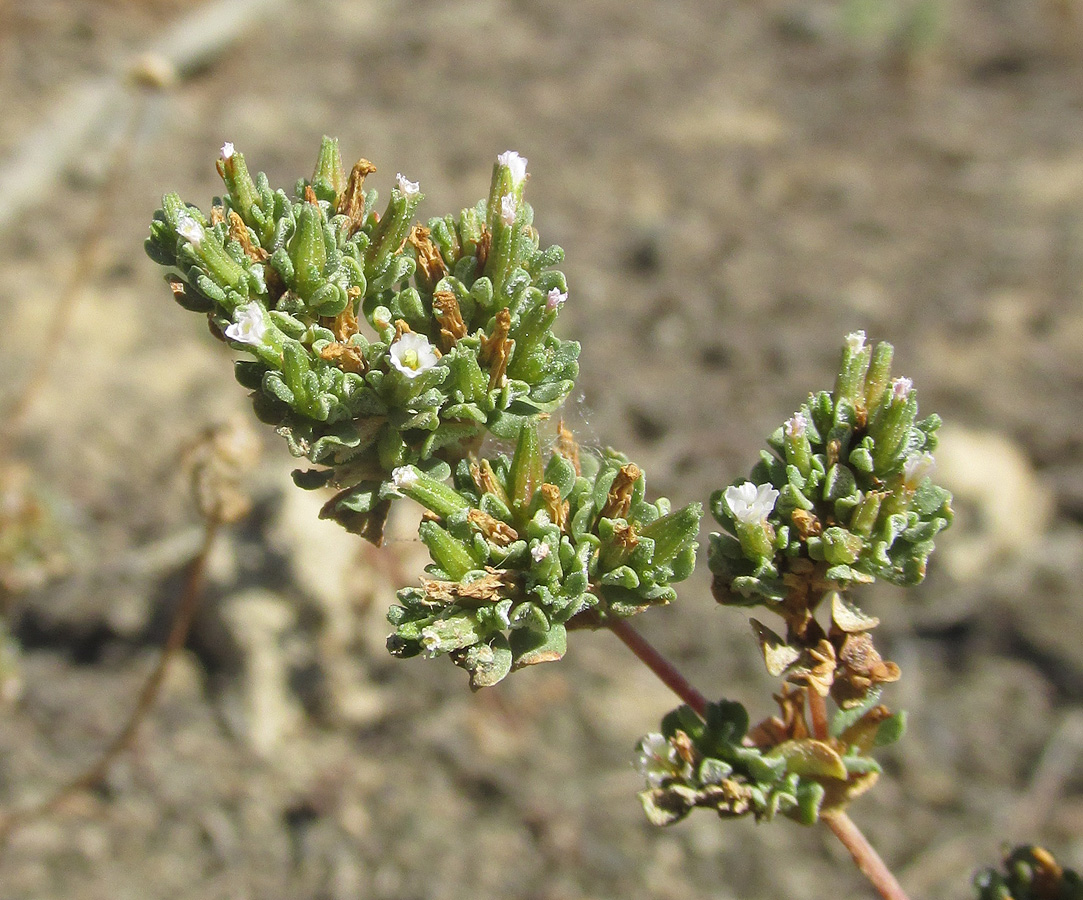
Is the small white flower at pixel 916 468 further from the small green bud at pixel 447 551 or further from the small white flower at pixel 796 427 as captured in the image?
the small green bud at pixel 447 551

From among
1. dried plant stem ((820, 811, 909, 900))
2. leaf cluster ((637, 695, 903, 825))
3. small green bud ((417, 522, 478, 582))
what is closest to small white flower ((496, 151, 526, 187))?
small green bud ((417, 522, 478, 582))

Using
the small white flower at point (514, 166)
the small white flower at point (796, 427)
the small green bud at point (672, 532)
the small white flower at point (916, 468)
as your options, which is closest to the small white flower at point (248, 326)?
the small white flower at point (514, 166)

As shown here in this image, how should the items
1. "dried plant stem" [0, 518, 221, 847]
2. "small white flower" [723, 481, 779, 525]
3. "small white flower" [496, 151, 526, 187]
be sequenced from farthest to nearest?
"dried plant stem" [0, 518, 221, 847] < "small white flower" [496, 151, 526, 187] < "small white flower" [723, 481, 779, 525]

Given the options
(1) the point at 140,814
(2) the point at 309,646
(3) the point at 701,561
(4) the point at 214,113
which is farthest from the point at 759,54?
(1) the point at 140,814

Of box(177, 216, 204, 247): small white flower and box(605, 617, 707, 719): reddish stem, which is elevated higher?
box(177, 216, 204, 247): small white flower

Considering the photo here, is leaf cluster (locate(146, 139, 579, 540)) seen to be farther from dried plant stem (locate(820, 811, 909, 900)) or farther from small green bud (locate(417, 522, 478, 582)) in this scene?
dried plant stem (locate(820, 811, 909, 900))

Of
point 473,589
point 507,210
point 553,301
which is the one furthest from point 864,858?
point 507,210
